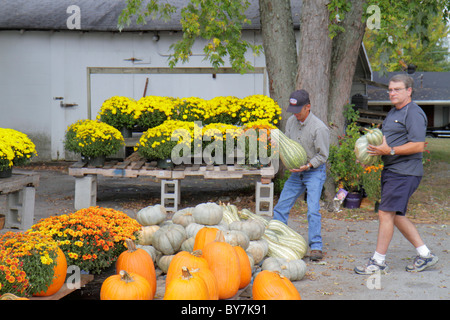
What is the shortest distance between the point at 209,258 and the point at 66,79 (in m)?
12.1

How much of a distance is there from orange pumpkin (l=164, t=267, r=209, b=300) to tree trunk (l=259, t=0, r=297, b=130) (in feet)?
21.3

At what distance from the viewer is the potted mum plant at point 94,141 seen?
29.5 feet

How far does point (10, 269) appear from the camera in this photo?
3.74m

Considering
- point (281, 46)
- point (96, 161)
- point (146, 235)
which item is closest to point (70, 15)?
point (96, 161)

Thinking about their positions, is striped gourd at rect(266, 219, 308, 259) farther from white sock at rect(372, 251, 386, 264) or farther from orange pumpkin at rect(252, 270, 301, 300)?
orange pumpkin at rect(252, 270, 301, 300)

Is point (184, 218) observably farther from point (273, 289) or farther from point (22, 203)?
point (22, 203)

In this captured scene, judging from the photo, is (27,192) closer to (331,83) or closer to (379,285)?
(379,285)

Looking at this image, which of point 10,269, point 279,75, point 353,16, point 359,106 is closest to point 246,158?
point 279,75

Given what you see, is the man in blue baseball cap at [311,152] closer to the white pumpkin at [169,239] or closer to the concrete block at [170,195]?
the white pumpkin at [169,239]

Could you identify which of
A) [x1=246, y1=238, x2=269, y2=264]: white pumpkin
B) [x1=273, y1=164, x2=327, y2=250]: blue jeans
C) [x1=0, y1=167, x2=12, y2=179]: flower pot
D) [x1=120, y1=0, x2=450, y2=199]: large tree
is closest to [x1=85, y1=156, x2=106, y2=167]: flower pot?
[x1=0, y1=167, x2=12, y2=179]: flower pot

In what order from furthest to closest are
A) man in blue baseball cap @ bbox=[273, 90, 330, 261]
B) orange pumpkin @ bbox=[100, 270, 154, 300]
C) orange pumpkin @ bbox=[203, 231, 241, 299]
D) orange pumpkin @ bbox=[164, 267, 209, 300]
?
1. man in blue baseball cap @ bbox=[273, 90, 330, 261]
2. orange pumpkin @ bbox=[203, 231, 241, 299]
3. orange pumpkin @ bbox=[100, 270, 154, 300]
4. orange pumpkin @ bbox=[164, 267, 209, 300]

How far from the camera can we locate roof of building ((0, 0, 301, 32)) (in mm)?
14922

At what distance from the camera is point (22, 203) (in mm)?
7074

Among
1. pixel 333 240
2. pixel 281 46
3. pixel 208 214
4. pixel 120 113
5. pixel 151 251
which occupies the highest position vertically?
pixel 281 46
